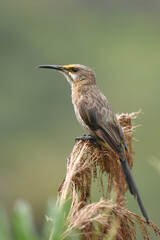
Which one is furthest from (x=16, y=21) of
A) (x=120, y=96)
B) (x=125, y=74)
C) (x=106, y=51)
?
(x=120, y=96)

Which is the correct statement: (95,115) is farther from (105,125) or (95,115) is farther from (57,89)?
(57,89)

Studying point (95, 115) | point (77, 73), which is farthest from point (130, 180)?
point (77, 73)

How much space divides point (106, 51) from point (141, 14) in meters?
5.34

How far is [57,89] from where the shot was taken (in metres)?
17.6

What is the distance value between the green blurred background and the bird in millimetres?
5598

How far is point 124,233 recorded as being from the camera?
2.68 meters

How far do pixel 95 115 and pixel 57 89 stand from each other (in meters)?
12.0

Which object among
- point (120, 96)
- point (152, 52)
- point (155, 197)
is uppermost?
point (152, 52)

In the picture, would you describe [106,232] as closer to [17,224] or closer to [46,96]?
[17,224]

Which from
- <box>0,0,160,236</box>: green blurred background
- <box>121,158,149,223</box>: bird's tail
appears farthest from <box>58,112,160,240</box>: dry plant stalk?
<box>0,0,160,236</box>: green blurred background

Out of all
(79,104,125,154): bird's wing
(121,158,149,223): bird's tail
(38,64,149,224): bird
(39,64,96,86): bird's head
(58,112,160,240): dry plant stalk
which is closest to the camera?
(58,112,160,240): dry plant stalk

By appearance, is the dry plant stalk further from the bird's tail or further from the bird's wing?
the bird's wing

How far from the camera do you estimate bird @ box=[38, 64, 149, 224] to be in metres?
4.67

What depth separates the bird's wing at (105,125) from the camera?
16.4ft
